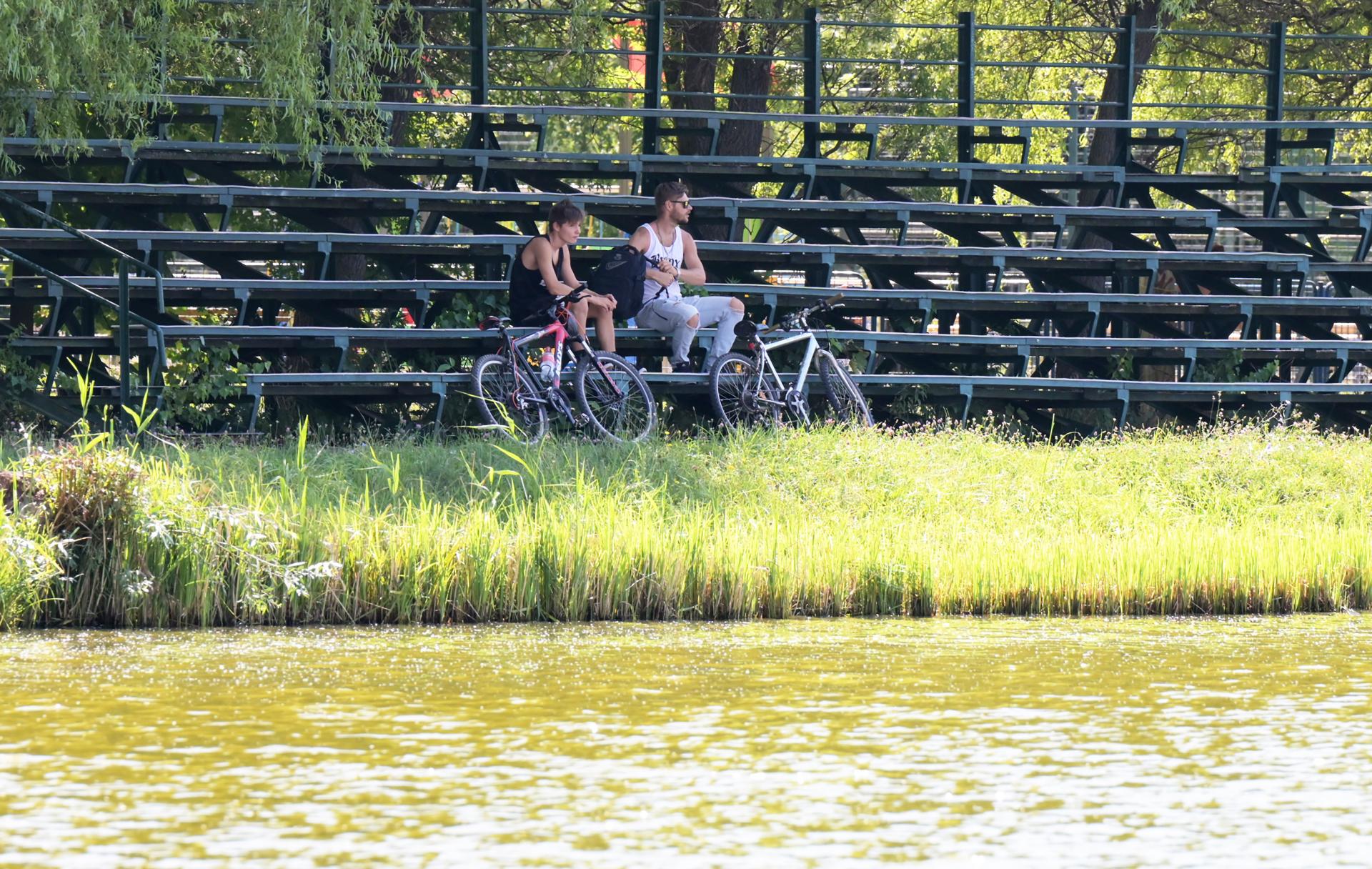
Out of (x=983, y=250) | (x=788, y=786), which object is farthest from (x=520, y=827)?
(x=983, y=250)

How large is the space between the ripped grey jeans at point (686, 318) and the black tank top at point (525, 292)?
2.58 feet

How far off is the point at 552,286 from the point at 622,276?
54 centimetres

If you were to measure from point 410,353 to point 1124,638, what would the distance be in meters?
8.05

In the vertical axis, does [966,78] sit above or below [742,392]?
above

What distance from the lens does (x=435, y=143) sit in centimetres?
2123

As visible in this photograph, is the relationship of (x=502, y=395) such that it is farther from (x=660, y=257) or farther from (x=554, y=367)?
(x=660, y=257)

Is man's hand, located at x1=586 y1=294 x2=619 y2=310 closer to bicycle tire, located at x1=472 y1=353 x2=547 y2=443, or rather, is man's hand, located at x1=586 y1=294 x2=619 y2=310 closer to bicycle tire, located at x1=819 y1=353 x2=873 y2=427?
bicycle tire, located at x1=472 y1=353 x2=547 y2=443

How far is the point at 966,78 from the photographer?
1862cm

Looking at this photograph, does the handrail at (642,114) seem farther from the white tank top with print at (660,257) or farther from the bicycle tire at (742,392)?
the bicycle tire at (742,392)

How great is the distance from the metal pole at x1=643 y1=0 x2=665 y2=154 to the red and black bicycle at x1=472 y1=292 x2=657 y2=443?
4.01 metres

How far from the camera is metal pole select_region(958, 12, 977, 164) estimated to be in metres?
18.4

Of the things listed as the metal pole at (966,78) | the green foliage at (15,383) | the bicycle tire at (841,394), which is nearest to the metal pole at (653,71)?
the metal pole at (966,78)

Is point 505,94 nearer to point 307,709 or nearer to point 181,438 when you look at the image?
point 181,438

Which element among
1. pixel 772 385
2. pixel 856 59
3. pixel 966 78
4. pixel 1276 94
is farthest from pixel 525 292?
pixel 1276 94
